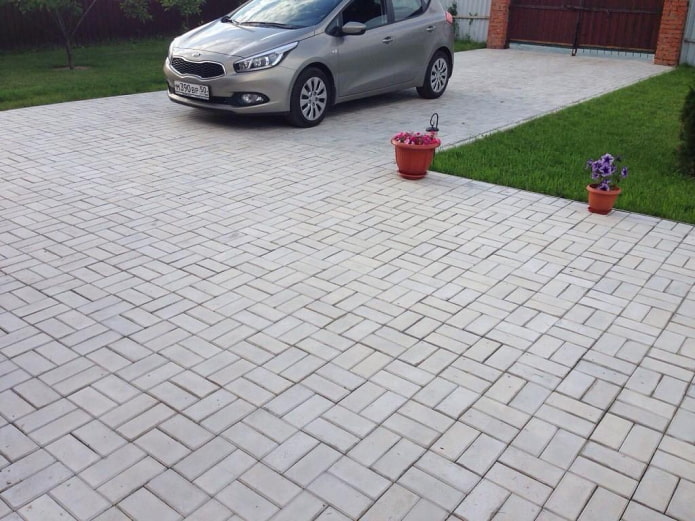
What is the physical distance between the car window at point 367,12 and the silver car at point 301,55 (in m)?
0.01

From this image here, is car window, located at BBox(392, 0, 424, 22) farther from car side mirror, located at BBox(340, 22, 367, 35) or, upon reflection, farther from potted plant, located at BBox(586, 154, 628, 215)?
potted plant, located at BBox(586, 154, 628, 215)

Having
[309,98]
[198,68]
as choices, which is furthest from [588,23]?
[198,68]

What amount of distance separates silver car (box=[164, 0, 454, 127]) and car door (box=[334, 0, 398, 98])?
1 centimetres

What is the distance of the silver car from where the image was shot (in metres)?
8.46

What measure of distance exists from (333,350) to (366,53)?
21.5 feet

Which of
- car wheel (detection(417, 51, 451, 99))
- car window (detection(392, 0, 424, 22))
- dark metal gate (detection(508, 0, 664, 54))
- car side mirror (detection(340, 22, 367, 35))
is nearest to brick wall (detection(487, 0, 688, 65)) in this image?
dark metal gate (detection(508, 0, 664, 54))

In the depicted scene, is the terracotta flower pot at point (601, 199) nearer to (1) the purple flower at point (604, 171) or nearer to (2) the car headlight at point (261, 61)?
(1) the purple flower at point (604, 171)

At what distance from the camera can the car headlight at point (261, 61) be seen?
27.5 feet

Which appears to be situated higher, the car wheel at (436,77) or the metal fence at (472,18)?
the metal fence at (472,18)

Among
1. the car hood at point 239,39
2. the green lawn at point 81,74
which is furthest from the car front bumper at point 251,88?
the green lawn at point 81,74

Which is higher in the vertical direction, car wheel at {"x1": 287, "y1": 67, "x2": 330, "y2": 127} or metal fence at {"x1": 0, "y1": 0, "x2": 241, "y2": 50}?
metal fence at {"x1": 0, "y1": 0, "x2": 241, "y2": 50}

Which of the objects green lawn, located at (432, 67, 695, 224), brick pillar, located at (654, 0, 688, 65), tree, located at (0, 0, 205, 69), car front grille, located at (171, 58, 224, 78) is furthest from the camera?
brick pillar, located at (654, 0, 688, 65)

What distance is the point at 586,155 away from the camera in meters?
7.84

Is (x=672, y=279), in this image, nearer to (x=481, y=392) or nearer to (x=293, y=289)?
(x=481, y=392)
